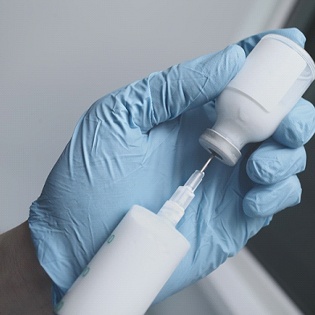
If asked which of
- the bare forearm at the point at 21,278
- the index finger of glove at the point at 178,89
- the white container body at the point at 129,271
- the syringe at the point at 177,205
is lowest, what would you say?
the bare forearm at the point at 21,278

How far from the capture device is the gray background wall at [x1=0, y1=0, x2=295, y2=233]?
105cm

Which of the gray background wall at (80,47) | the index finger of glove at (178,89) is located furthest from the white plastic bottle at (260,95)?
the gray background wall at (80,47)

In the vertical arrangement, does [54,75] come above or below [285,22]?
below

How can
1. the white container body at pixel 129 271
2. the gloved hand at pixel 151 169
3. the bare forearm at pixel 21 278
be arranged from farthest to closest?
the bare forearm at pixel 21 278, the gloved hand at pixel 151 169, the white container body at pixel 129 271

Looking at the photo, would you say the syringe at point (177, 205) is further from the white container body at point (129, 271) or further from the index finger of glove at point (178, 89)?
the index finger of glove at point (178, 89)

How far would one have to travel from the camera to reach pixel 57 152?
1.22 metres

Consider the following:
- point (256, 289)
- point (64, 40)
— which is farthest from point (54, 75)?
point (256, 289)

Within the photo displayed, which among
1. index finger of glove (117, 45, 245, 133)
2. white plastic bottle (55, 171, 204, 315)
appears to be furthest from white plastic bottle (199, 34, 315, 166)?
white plastic bottle (55, 171, 204, 315)

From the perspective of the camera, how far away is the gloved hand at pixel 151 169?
29.5 inches

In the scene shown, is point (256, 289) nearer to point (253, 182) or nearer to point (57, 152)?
point (253, 182)

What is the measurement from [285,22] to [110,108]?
668 millimetres

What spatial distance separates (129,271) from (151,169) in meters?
0.24

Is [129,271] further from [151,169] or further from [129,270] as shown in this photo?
[151,169]

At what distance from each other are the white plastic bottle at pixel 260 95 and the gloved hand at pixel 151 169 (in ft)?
0.14
